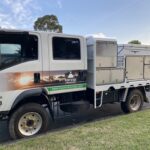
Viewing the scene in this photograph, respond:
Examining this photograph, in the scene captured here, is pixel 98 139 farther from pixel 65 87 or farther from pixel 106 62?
pixel 106 62

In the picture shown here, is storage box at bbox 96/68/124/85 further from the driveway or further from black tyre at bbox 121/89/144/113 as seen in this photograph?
the driveway

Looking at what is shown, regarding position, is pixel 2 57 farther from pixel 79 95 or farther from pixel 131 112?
pixel 131 112

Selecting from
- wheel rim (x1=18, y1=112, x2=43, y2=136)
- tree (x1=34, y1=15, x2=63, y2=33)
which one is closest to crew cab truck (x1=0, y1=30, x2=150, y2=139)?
wheel rim (x1=18, y1=112, x2=43, y2=136)

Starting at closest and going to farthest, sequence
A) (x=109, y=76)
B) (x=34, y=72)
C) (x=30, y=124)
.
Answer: (x=34, y=72), (x=30, y=124), (x=109, y=76)

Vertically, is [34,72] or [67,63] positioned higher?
[67,63]

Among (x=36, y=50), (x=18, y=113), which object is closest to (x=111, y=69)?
(x=36, y=50)

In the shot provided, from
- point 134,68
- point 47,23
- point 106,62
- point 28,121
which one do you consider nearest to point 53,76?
point 28,121

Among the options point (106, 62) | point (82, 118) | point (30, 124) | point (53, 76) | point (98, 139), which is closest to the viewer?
point (98, 139)

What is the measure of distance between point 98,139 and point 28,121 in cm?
180

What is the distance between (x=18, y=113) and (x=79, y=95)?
6.82 ft

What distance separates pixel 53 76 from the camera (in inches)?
247

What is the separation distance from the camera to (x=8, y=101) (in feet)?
18.5

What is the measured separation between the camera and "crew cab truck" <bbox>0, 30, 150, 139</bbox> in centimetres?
568

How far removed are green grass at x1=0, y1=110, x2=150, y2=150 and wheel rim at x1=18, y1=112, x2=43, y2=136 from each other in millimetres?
460
